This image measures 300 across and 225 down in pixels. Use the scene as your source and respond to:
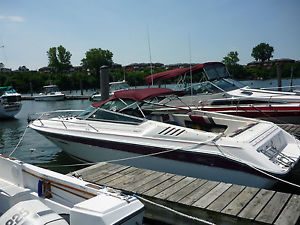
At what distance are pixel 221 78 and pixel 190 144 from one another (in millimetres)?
6958

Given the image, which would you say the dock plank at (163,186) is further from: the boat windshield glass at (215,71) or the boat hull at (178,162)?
the boat windshield glass at (215,71)

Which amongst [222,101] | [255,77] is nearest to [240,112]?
[222,101]

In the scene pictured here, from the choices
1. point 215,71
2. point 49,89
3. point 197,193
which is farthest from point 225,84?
point 49,89

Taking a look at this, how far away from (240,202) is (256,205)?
0.19 m

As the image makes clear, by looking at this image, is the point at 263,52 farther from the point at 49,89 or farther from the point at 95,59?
the point at 49,89

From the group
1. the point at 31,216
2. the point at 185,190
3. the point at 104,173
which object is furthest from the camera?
the point at 104,173

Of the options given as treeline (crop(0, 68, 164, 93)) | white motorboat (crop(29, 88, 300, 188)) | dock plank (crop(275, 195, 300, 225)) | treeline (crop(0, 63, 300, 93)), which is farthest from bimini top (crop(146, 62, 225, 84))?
treeline (crop(0, 63, 300, 93))

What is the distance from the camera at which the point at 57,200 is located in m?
3.96

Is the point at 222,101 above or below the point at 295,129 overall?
above

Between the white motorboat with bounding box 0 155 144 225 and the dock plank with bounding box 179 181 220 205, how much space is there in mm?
793

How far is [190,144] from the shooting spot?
509 cm

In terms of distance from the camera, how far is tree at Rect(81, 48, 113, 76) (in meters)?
88.6

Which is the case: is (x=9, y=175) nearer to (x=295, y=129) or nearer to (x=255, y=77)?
(x=295, y=129)

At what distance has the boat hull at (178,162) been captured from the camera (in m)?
4.55
